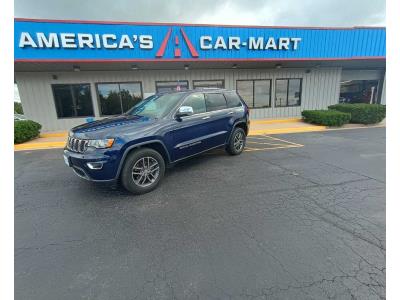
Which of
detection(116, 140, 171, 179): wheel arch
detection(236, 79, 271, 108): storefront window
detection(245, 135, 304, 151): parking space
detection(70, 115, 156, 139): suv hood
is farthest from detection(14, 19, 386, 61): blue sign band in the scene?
detection(116, 140, 171, 179): wheel arch

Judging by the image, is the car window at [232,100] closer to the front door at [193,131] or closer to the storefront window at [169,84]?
the front door at [193,131]

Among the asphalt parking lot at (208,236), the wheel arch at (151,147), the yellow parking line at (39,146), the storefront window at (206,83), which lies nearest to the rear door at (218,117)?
the asphalt parking lot at (208,236)

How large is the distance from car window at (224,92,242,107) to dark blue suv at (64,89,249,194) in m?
0.17

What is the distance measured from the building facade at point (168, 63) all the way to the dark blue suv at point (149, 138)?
6267mm

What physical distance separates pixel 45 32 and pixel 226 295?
12.0 metres

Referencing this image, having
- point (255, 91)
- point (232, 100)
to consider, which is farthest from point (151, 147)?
point (255, 91)

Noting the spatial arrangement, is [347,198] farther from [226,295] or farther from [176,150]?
[176,150]

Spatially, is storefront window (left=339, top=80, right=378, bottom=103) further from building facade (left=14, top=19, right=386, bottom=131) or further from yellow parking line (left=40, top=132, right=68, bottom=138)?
yellow parking line (left=40, top=132, right=68, bottom=138)

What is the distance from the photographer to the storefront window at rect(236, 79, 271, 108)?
1355cm

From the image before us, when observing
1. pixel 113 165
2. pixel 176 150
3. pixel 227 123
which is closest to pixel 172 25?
pixel 227 123

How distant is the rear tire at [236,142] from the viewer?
6191 mm

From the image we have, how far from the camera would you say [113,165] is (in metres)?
3.59

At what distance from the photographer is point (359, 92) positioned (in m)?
16.3

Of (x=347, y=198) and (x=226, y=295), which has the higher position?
(x=347, y=198)
